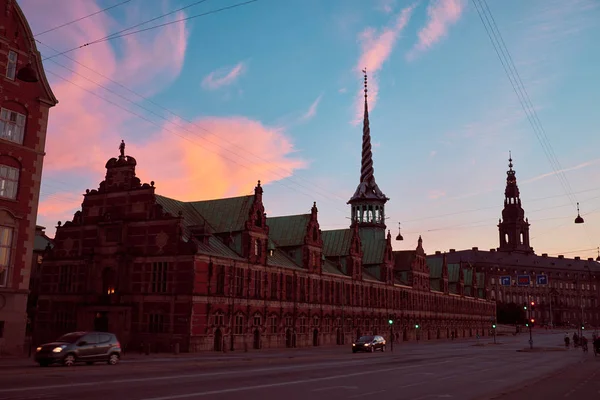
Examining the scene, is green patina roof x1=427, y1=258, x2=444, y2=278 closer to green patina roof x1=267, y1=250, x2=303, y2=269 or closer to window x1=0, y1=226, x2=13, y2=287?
green patina roof x1=267, y1=250, x2=303, y2=269

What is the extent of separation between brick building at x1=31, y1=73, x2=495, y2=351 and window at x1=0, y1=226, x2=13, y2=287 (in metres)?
20.2

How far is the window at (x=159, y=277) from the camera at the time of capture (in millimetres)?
A: 56188

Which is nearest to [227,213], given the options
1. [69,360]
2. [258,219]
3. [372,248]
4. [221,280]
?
[258,219]

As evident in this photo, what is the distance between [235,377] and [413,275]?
3364 inches

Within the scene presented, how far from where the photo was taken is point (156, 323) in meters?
55.7

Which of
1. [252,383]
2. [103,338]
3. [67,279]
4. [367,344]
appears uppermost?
[67,279]

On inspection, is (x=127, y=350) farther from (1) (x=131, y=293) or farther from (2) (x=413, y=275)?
(2) (x=413, y=275)

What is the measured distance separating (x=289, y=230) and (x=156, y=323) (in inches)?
1037

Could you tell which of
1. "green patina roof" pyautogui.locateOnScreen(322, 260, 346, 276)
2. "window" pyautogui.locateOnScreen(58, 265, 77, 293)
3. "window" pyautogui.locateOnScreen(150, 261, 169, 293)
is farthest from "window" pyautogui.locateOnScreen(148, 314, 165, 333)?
"green patina roof" pyautogui.locateOnScreen(322, 260, 346, 276)

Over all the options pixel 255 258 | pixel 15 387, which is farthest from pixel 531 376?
pixel 255 258

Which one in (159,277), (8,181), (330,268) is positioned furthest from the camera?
(330,268)

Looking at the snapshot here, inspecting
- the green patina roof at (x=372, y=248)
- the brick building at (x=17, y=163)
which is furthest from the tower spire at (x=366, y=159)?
the brick building at (x=17, y=163)

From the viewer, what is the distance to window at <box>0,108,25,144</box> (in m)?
36.7

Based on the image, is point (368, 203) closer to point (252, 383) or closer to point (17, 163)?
point (17, 163)
